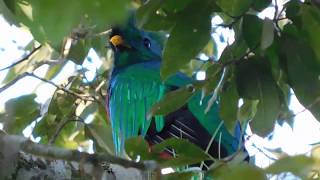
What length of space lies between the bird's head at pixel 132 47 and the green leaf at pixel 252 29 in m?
1.23

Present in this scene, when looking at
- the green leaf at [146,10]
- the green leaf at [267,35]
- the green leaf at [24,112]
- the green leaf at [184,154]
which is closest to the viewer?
the green leaf at [184,154]

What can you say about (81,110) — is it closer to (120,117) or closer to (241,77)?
(120,117)

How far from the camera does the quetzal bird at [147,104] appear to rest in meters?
2.08

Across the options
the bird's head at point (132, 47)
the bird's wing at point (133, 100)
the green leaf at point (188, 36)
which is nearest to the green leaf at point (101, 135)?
the bird's wing at point (133, 100)

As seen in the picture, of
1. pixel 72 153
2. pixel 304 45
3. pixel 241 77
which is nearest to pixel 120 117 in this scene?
Result: pixel 241 77

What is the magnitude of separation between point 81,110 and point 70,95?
A: 11 centimetres

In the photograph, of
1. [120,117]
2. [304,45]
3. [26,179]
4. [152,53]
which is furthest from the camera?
[152,53]

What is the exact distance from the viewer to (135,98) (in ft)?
7.85

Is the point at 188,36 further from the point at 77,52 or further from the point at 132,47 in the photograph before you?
the point at 132,47

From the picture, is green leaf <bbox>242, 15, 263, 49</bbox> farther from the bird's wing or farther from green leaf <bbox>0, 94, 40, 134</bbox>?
green leaf <bbox>0, 94, 40, 134</bbox>

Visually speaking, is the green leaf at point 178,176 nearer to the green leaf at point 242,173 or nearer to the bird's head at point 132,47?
the green leaf at point 242,173

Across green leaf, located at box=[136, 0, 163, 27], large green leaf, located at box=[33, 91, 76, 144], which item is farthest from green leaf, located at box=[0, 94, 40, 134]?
green leaf, located at box=[136, 0, 163, 27]

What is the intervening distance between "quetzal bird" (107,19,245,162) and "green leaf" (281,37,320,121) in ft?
1.08

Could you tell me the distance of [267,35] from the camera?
1.33 m
